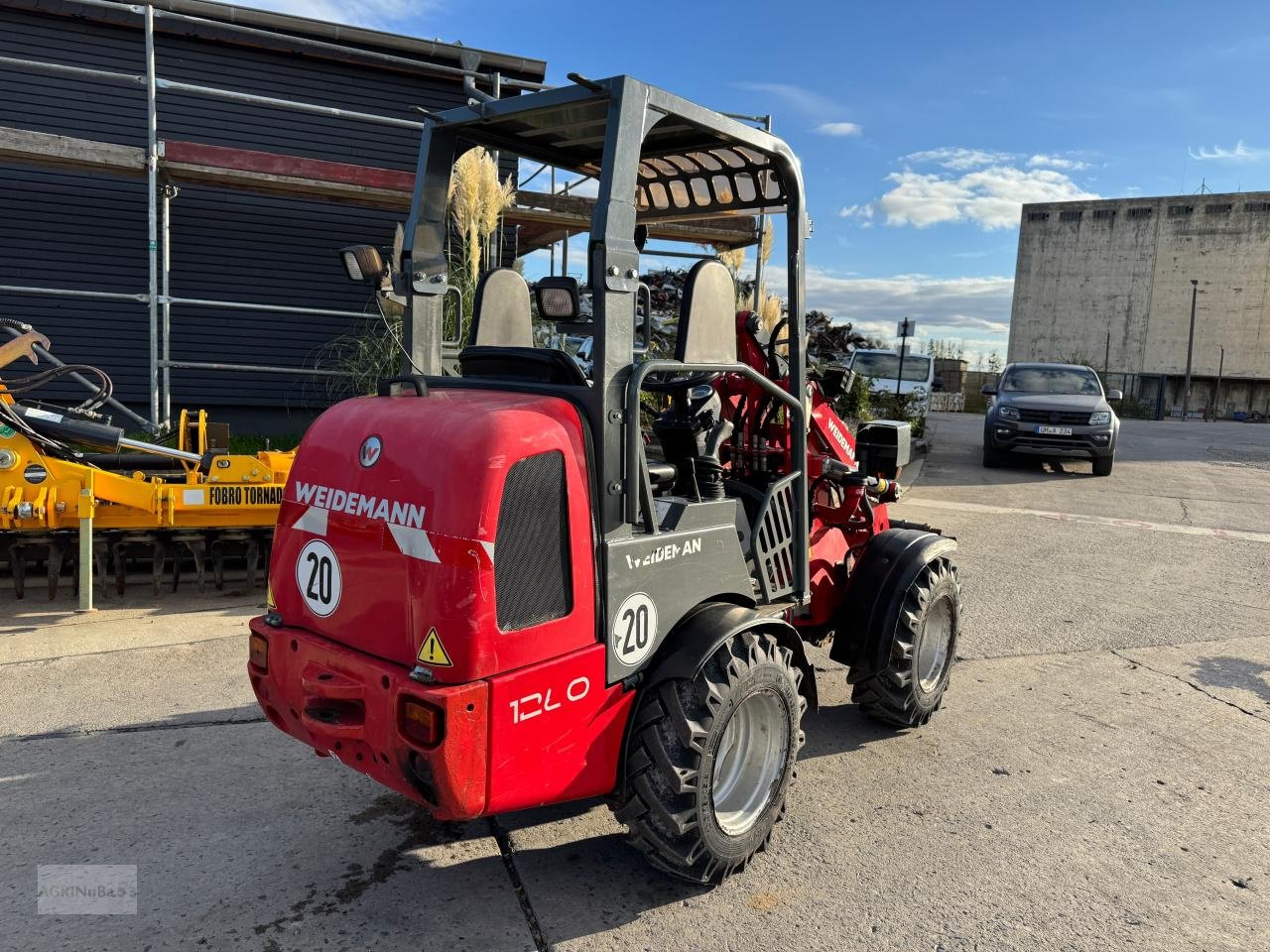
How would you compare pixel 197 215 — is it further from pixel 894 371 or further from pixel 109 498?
pixel 894 371

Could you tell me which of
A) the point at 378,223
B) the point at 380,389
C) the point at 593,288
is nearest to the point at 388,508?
the point at 380,389

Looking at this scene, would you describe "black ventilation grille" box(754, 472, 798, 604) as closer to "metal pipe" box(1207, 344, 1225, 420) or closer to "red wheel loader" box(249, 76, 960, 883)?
"red wheel loader" box(249, 76, 960, 883)

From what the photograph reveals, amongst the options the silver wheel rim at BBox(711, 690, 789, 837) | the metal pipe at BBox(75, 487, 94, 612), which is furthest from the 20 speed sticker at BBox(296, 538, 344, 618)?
the metal pipe at BBox(75, 487, 94, 612)

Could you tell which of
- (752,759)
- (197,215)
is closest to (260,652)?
(752,759)

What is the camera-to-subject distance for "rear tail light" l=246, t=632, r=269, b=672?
2867mm

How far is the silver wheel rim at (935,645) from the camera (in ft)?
13.8

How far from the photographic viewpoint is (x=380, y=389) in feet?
9.30

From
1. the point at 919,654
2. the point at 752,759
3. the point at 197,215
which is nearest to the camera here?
the point at 752,759

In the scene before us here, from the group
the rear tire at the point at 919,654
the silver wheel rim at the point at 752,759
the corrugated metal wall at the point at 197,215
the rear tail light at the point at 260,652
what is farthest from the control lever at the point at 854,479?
the corrugated metal wall at the point at 197,215

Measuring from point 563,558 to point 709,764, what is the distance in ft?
2.69

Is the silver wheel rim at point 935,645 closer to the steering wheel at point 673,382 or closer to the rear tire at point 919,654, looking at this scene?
the rear tire at point 919,654

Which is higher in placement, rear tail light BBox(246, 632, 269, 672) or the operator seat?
the operator seat

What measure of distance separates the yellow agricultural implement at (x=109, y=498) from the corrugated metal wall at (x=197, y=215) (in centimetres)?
531

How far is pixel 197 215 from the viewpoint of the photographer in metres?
11.5
